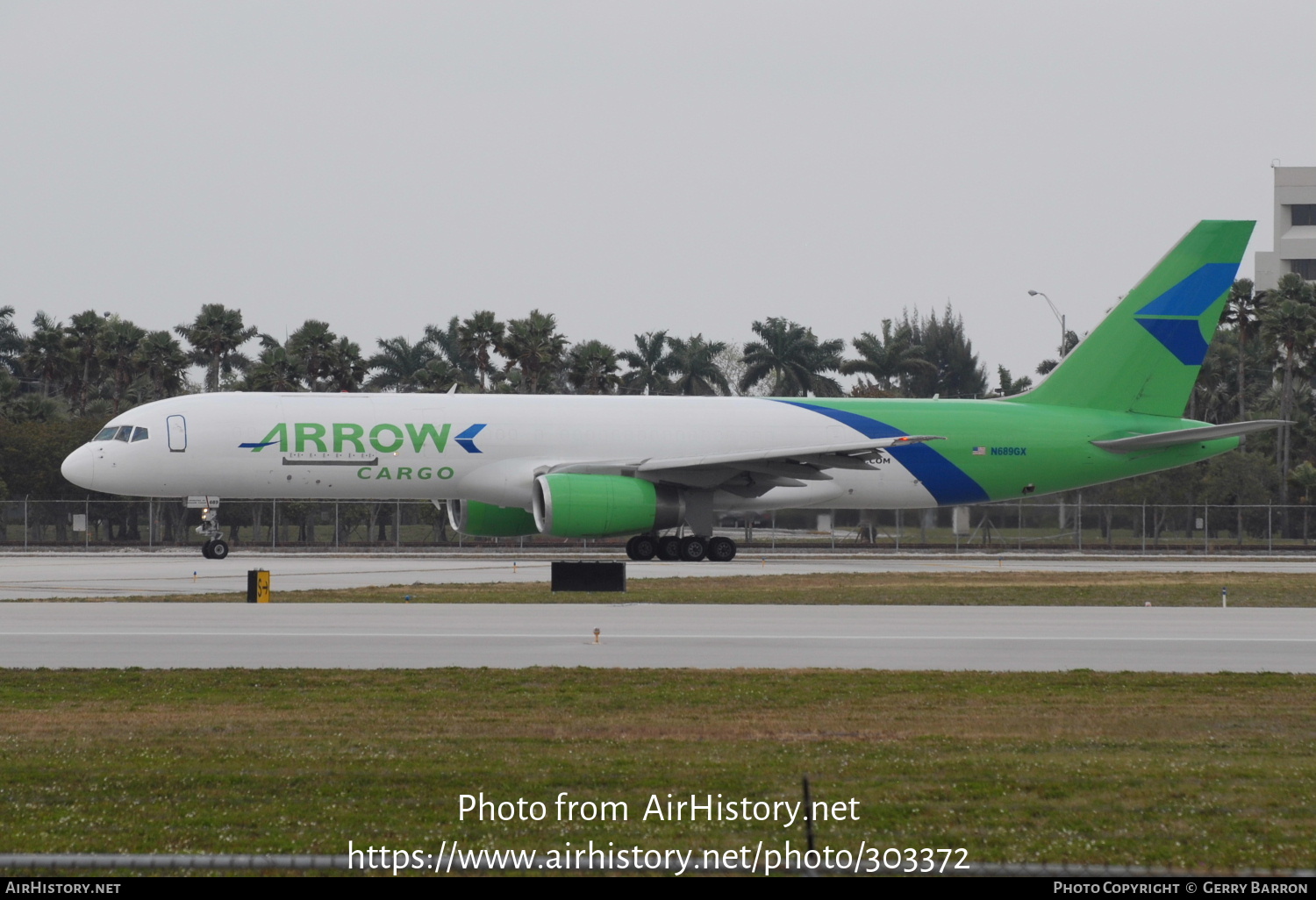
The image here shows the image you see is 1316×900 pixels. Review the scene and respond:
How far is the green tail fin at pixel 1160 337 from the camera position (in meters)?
39.5

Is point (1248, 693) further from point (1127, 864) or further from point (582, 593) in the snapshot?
point (582, 593)

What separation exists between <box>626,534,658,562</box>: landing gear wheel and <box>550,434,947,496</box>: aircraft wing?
193 cm

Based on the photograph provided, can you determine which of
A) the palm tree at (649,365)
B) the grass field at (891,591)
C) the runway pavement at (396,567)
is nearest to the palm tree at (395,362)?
the palm tree at (649,365)

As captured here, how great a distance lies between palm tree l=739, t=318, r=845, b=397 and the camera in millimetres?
80688

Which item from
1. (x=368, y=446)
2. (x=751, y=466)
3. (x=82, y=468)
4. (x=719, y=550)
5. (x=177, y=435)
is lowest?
(x=719, y=550)

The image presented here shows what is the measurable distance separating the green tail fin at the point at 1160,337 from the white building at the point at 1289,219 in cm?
7503

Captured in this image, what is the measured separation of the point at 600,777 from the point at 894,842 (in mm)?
2304

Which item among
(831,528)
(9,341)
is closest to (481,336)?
(831,528)

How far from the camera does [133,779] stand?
8.80 metres

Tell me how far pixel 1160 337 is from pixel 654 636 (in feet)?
87.8

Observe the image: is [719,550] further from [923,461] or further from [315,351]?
[315,351]

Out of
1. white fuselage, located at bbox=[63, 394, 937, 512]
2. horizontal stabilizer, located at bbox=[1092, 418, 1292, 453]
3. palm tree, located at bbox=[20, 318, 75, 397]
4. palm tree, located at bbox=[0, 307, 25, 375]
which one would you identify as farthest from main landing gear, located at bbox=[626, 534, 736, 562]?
palm tree, located at bbox=[0, 307, 25, 375]

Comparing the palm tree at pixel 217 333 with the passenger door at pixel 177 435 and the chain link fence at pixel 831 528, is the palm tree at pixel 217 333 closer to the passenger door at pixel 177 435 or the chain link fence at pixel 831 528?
the chain link fence at pixel 831 528

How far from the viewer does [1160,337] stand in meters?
39.9
